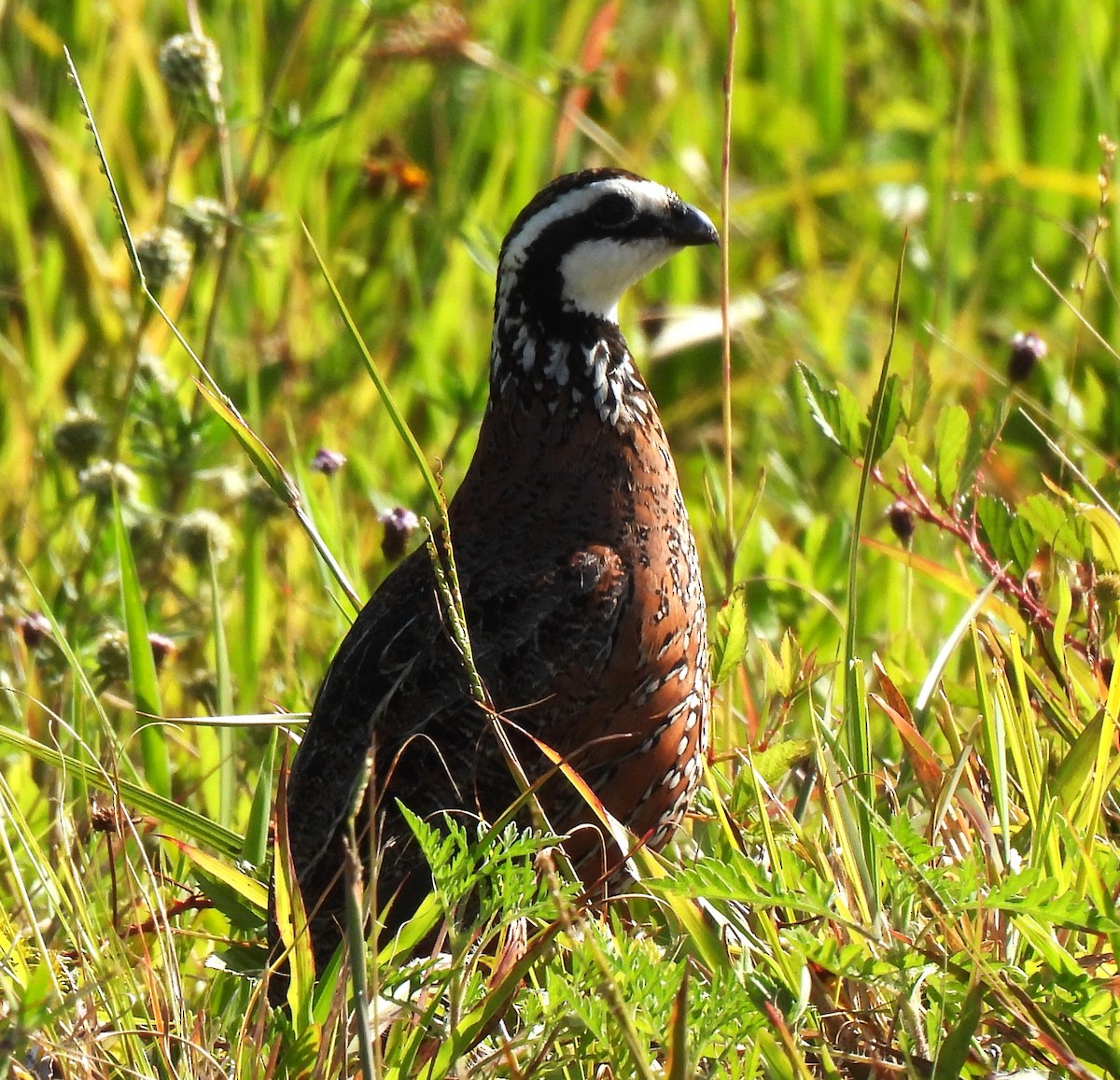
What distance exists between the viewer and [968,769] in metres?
2.88

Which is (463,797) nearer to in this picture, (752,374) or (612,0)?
(752,374)

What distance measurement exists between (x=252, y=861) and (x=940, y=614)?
1.98 m

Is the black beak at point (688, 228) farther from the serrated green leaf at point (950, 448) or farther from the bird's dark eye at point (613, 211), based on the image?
the serrated green leaf at point (950, 448)

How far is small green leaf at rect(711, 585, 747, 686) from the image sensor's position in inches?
118

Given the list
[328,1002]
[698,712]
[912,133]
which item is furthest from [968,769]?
[912,133]

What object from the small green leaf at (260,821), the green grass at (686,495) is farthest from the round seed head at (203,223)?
the small green leaf at (260,821)

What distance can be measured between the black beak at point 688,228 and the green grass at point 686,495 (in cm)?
35

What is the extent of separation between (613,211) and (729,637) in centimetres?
87

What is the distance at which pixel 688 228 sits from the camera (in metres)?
3.44

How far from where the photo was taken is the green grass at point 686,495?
2.36 metres

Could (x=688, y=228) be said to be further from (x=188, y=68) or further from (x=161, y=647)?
(x=161, y=647)

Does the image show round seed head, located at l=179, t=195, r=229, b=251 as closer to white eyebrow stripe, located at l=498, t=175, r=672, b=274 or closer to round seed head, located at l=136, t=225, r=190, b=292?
round seed head, located at l=136, t=225, r=190, b=292

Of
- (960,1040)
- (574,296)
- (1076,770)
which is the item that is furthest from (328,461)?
(960,1040)

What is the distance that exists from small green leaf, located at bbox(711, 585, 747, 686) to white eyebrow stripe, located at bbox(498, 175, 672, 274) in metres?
0.78
